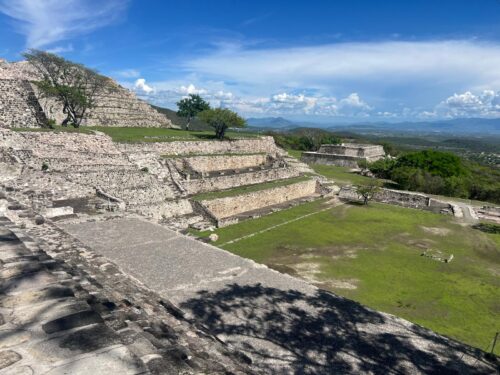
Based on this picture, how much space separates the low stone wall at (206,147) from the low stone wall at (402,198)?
925cm

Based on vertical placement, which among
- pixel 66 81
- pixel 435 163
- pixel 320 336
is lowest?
pixel 320 336

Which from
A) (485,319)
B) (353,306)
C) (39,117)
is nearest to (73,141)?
(39,117)

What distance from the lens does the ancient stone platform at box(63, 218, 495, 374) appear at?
5730 mm

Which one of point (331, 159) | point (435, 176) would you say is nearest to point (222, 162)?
point (435, 176)

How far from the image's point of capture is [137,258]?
28.8 feet

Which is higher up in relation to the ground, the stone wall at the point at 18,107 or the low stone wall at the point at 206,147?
the stone wall at the point at 18,107

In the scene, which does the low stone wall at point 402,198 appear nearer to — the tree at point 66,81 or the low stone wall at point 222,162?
the low stone wall at point 222,162

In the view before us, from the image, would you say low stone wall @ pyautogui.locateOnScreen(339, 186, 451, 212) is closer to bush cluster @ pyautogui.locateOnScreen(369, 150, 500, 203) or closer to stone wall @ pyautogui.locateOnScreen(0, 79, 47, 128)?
bush cluster @ pyautogui.locateOnScreen(369, 150, 500, 203)

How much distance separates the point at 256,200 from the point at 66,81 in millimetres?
16750

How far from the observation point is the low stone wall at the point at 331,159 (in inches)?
1688

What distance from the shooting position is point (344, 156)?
43.7 m

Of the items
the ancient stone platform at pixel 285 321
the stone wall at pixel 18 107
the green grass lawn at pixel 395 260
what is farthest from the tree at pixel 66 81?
the ancient stone platform at pixel 285 321

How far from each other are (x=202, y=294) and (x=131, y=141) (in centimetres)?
1746

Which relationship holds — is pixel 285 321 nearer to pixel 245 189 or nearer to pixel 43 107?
pixel 245 189
